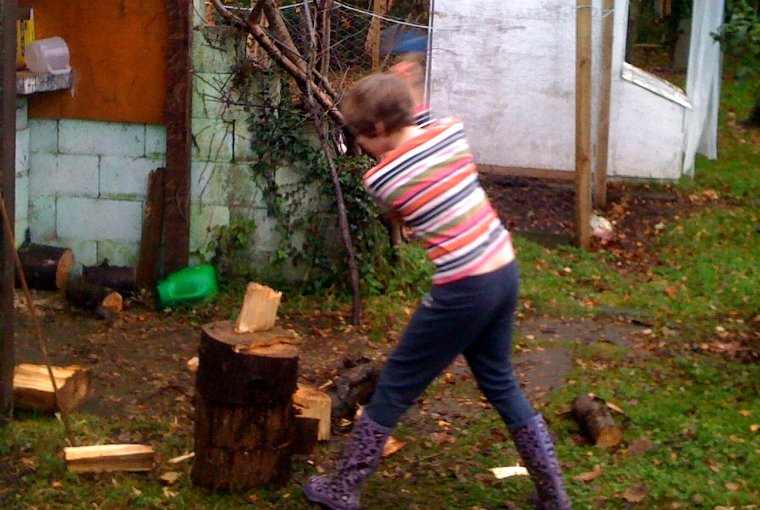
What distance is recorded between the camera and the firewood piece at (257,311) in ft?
14.2

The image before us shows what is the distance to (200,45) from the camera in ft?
23.4

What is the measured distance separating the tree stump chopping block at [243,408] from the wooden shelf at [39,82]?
2.99m

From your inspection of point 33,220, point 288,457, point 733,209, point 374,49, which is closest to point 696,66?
point 733,209

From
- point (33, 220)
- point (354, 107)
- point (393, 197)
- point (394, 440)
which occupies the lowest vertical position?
point (394, 440)

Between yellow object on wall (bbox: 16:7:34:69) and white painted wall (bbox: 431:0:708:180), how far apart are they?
173 inches

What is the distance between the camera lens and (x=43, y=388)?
4988mm

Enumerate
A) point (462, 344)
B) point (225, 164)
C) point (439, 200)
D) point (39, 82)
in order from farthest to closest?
→ point (225, 164) < point (39, 82) < point (462, 344) < point (439, 200)

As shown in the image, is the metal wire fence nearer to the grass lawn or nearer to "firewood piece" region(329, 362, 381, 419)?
the grass lawn

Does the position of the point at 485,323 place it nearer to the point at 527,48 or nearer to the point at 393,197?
the point at 393,197

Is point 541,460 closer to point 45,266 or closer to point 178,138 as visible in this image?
point 178,138

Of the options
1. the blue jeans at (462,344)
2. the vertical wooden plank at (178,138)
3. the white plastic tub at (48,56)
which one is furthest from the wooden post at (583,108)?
the blue jeans at (462,344)

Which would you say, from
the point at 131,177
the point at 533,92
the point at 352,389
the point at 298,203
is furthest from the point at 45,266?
the point at 533,92

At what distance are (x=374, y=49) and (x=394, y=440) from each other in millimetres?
4361

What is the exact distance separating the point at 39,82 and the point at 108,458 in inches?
127
